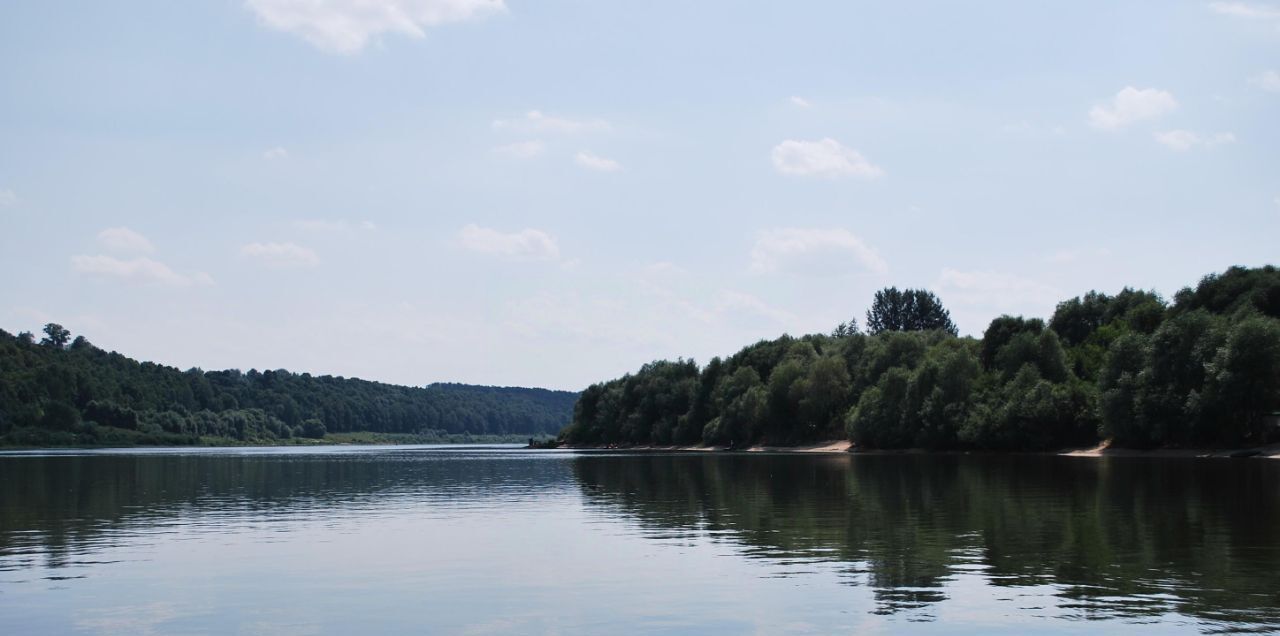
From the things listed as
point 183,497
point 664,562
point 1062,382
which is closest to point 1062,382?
point 1062,382

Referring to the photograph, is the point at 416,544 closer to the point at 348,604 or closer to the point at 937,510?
the point at 348,604

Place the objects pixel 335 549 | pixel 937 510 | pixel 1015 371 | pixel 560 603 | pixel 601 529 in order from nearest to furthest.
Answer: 1. pixel 560 603
2. pixel 335 549
3. pixel 601 529
4. pixel 937 510
5. pixel 1015 371

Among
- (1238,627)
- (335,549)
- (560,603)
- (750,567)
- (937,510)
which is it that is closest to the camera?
(1238,627)

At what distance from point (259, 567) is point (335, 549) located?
4.85 metres

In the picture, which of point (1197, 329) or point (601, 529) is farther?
point (1197, 329)

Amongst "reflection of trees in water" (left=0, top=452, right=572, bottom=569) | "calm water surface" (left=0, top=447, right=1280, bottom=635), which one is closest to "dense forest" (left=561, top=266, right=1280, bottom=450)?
"calm water surface" (left=0, top=447, right=1280, bottom=635)

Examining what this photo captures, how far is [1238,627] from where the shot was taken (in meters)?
21.1

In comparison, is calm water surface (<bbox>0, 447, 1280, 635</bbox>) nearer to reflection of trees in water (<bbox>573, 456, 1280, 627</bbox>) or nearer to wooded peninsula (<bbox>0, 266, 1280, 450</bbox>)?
reflection of trees in water (<bbox>573, 456, 1280, 627</bbox>)

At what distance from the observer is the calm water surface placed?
77.0 feet

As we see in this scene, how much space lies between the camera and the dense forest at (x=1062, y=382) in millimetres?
103875

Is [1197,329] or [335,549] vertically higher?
[1197,329]

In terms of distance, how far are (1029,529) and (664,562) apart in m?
14.0

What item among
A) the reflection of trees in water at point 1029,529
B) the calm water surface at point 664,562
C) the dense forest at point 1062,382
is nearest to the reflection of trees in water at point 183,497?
the calm water surface at point 664,562

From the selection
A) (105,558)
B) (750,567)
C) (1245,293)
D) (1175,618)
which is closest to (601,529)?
(750,567)
